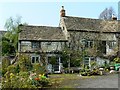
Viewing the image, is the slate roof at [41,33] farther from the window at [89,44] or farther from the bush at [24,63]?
the bush at [24,63]

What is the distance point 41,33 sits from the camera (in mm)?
38719

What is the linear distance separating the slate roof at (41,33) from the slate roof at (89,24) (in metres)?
1.98

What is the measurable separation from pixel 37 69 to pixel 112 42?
1734cm

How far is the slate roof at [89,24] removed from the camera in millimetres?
40250

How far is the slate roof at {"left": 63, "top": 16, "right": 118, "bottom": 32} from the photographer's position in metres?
40.2

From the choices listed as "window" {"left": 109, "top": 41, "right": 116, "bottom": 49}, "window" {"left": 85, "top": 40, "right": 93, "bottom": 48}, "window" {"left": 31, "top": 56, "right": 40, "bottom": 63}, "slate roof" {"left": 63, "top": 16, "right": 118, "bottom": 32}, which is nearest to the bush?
"window" {"left": 31, "top": 56, "right": 40, "bottom": 63}

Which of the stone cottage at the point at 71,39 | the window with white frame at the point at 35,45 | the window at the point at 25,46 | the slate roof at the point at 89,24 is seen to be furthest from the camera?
the slate roof at the point at 89,24

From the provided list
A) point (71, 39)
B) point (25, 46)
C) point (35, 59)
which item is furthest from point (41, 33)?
point (35, 59)

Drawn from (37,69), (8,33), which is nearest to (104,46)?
(37,69)

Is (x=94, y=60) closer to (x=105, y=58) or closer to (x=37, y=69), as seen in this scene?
(x=105, y=58)

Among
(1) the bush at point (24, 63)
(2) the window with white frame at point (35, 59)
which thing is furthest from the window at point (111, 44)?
(1) the bush at point (24, 63)

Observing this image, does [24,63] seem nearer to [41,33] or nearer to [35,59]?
[35,59]

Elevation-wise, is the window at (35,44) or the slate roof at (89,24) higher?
the slate roof at (89,24)

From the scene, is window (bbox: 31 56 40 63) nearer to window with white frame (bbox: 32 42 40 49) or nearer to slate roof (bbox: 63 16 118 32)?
window with white frame (bbox: 32 42 40 49)
